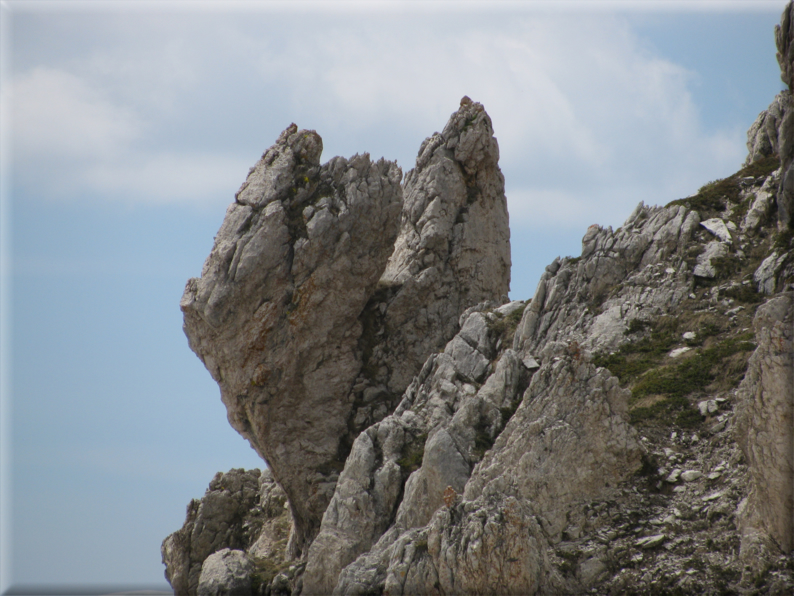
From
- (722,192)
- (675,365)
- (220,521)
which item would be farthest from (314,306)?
(722,192)

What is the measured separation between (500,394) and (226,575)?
650 inches

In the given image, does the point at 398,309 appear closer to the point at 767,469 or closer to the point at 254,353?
the point at 254,353

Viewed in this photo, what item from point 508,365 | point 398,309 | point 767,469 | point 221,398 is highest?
point 398,309

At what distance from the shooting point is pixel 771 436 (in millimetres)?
19984

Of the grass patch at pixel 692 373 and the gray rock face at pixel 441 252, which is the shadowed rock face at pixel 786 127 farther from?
the gray rock face at pixel 441 252

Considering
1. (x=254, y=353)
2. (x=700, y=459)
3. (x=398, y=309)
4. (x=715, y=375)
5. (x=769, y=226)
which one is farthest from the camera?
(x=398, y=309)

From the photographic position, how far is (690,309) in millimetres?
34125

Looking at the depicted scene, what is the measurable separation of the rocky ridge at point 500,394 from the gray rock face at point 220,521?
0.13m

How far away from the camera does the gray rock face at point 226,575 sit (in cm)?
3703

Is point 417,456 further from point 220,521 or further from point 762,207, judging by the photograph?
point 762,207

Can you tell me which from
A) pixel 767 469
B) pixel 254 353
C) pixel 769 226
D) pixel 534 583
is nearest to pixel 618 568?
pixel 534 583

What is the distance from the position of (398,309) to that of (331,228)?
22.5 ft

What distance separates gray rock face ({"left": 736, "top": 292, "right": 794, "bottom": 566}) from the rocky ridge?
0.07 metres

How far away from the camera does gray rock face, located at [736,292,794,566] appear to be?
1942 centimetres
